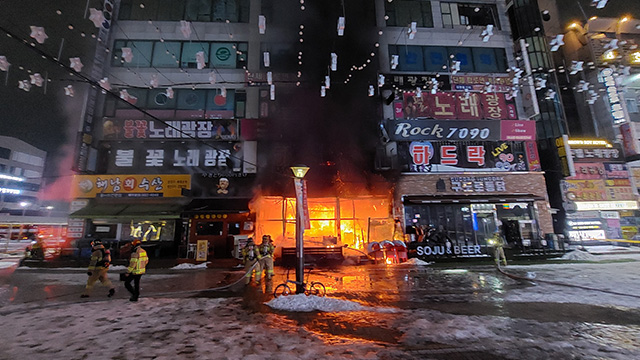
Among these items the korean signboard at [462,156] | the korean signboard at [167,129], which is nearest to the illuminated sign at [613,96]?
the korean signboard at [462,156]

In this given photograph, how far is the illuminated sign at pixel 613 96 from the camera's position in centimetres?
2111

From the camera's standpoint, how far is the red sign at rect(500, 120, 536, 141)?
19156 millimetres

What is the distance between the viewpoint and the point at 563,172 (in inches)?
749

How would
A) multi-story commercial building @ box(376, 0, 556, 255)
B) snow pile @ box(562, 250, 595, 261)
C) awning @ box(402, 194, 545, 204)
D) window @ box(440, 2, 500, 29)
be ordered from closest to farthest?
snow pile @ box(562, 250, 595, 261)
awning @ box(402, 194, 545, 204)
multi-story commercial building @ box(376, 0, 556, 255)
window @ box(440, 2, 500, 29)

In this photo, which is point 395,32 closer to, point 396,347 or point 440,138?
Result: point 440,138

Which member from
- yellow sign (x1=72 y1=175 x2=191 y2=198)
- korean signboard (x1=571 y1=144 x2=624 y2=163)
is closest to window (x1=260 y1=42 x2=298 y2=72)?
yellow sign (x1=72 y1=175 x2=191 y2=198)

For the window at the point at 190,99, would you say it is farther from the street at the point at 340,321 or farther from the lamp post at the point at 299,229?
the lamp post at the point at 299,229

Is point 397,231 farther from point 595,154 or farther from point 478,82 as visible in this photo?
point 595,154

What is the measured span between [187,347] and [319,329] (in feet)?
7.56

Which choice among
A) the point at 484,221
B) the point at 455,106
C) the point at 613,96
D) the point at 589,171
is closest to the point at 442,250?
the point at 484,221

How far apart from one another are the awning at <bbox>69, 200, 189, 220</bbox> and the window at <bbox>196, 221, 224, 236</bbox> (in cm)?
152

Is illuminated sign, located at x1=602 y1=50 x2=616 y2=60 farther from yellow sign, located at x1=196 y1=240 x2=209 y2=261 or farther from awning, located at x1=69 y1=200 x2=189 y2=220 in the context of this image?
awning, located at x1=69 y1=200 x2=189 y2=220

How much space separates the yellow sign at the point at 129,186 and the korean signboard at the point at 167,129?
9.14 feet

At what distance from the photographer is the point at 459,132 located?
1902 centimetres
